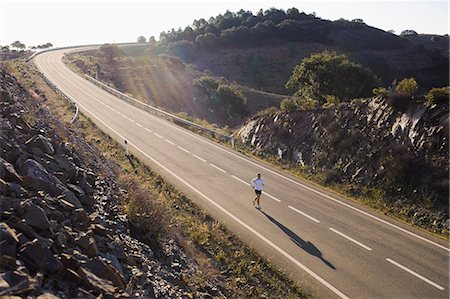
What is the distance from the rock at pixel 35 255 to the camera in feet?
18.0

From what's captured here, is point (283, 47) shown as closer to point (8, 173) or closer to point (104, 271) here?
point (8, 173)

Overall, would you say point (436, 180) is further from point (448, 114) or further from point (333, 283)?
point (333, 283)

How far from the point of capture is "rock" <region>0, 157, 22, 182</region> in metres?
7.16

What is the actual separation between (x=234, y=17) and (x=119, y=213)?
11272cm

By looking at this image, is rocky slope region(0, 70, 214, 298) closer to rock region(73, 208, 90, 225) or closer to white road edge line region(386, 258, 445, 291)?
rock region(73, 208, 90, 225)

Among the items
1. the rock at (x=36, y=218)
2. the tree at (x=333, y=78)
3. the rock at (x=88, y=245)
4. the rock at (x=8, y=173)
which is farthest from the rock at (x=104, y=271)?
the tree at (x=333, y=78)

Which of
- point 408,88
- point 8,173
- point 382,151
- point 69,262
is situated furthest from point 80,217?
point 408,88

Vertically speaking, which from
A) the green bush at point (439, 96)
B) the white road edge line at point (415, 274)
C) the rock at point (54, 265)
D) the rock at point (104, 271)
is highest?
the green bush at point (439, 96)

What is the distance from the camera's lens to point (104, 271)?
6488 millimetres

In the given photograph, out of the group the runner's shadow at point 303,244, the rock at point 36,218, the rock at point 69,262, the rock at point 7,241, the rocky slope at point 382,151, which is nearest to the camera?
the rock at point 7,241

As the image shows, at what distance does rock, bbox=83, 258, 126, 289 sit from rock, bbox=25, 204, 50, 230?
41.7 inches

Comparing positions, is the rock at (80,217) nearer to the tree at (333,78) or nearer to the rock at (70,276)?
the rock at (70,276)

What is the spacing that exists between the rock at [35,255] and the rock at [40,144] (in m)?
4.61

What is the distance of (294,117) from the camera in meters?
26.1
